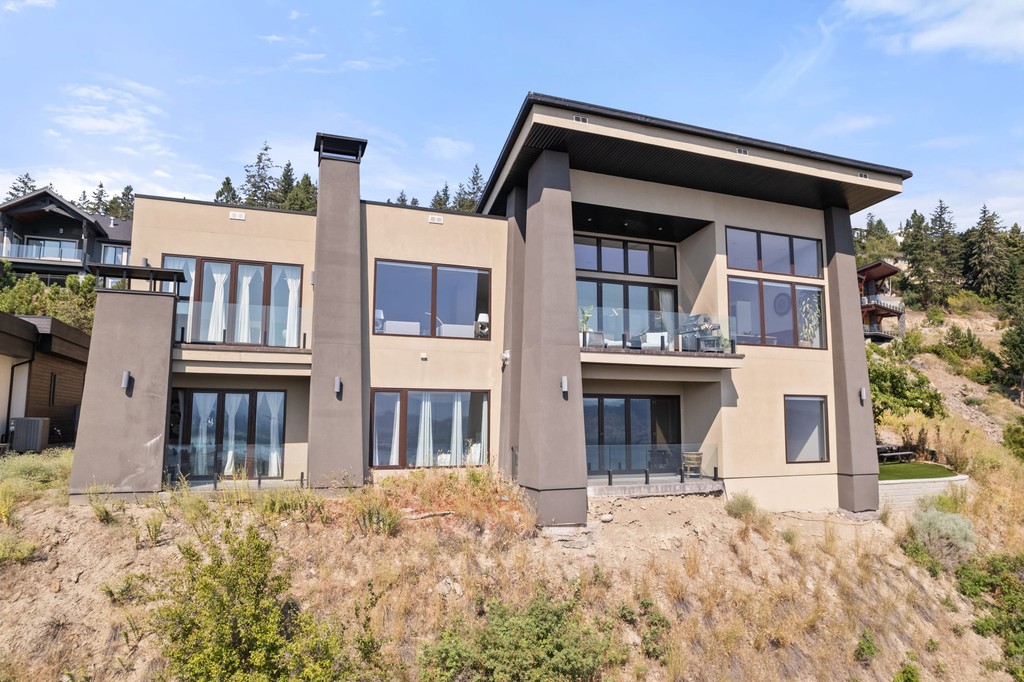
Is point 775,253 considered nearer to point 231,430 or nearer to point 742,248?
point 742,248

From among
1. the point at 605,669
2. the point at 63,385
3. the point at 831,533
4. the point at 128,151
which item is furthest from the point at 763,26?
the point at 63,385

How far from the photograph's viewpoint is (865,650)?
11.0 meters

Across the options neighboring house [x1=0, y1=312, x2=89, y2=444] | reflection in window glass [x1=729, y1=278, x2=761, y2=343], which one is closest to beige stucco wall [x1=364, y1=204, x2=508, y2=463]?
reflection in window glass [x1=729, y1=278, x2=761, y2=343]

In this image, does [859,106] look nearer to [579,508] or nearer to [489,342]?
[489,342]

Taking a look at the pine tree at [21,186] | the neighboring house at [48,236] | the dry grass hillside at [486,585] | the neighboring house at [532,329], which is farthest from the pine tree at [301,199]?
the pine tree at [21,186]

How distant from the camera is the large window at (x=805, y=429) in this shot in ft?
50.4

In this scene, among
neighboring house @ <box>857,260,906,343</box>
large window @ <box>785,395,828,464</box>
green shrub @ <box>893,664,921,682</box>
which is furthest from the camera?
neighboring house @ <box>857,260,906,343</box>

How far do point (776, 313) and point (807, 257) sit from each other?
2.07 metres

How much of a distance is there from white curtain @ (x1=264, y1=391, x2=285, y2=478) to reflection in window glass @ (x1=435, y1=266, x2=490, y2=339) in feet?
13.0

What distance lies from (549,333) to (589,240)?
14.9 feet

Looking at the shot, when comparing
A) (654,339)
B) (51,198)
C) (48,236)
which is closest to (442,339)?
(654,339)

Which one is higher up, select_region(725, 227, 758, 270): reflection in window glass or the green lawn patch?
select_region(725, 227, 758, 270): reflection in window glass

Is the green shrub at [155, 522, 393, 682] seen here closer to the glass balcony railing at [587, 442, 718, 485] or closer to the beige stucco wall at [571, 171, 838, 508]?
the glass balcony railing at [587, 442, 718, 485]

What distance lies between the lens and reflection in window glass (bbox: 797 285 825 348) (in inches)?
631
